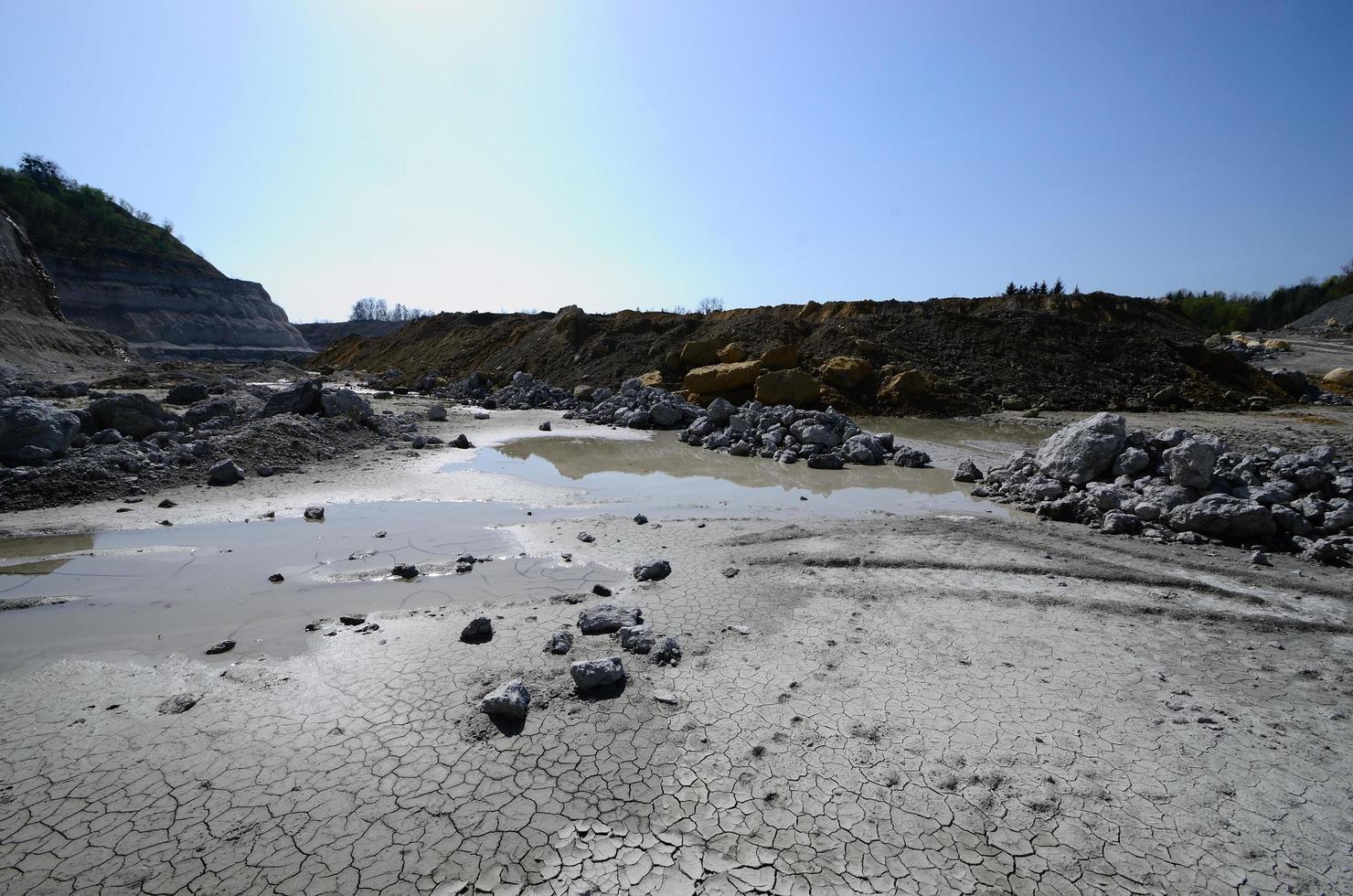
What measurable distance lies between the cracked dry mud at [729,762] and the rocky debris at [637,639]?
105 mm

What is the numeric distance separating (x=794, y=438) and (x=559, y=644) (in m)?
9.54

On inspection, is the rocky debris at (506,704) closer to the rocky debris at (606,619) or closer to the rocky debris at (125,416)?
the rocky debris at (606,619)

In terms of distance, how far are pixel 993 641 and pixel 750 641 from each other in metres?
1.77

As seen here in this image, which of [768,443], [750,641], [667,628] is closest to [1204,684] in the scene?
[750,641]

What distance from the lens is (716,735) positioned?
125 inches

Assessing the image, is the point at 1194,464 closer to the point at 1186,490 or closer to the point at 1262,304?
the point at 1186,490

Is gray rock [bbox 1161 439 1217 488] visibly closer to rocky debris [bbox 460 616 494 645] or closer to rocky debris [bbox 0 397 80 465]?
rocky debris [bbox 460 616 494 645]

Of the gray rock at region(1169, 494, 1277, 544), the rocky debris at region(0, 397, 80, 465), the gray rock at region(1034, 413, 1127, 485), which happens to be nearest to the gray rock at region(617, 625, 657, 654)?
the gray rock at region(1169, 494, 1277, 544)

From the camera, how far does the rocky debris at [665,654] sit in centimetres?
388

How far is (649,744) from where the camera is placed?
10.2ft

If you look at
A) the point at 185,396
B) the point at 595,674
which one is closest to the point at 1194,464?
the point at 595,674

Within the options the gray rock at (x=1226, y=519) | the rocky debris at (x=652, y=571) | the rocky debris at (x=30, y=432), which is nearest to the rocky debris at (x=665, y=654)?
the rocky debris at (x=652, y=571)

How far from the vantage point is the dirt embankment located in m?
18.0

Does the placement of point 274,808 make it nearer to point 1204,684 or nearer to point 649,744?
point 649,744
